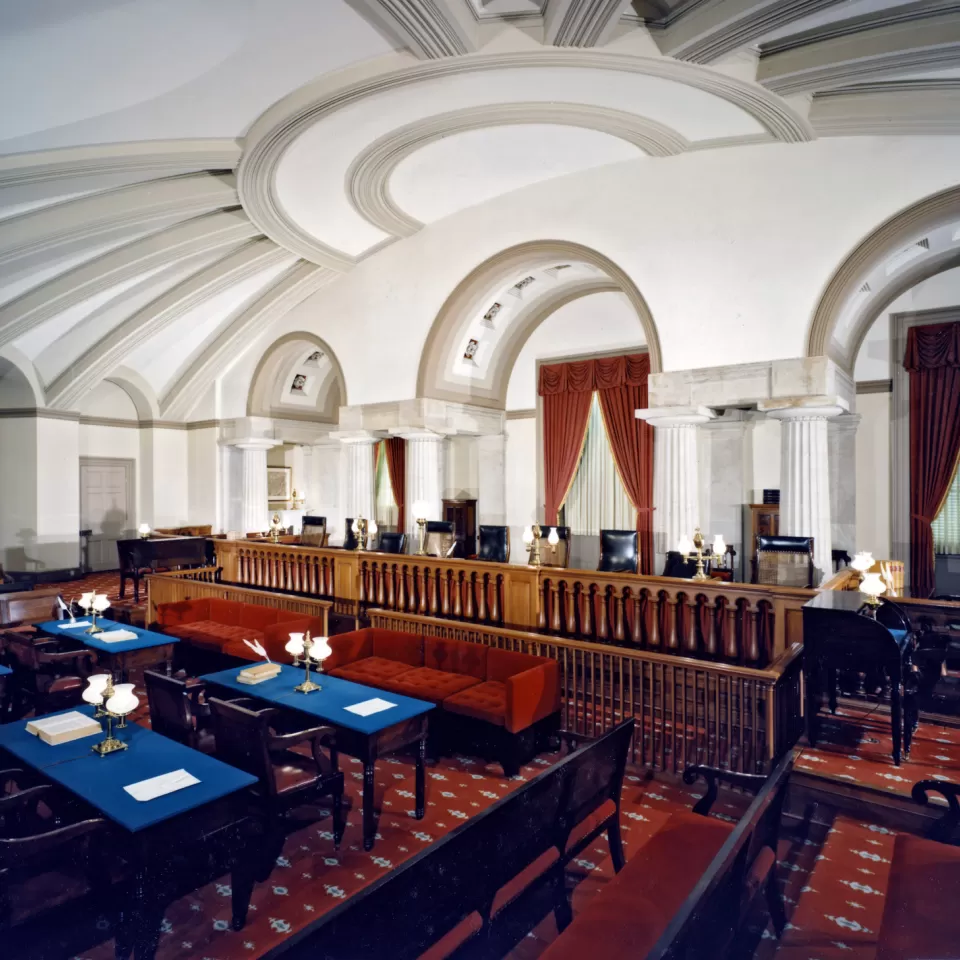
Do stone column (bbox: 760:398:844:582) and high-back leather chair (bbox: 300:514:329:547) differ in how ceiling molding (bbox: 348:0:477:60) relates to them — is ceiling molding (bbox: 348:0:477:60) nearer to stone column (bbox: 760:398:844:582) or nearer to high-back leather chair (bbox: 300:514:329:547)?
stone column (bbox: 760:398:844:582)

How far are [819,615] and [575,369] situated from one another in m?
8.68

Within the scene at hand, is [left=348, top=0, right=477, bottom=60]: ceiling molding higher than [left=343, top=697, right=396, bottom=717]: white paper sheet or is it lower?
higher

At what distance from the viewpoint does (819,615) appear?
4.34 meters

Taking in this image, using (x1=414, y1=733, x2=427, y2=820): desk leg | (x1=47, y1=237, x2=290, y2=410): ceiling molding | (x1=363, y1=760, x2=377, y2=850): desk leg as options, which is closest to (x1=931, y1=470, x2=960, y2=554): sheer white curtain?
(x1=414, y1=733, x2=427, y2=820): desk leg

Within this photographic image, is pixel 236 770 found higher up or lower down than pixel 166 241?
lower down

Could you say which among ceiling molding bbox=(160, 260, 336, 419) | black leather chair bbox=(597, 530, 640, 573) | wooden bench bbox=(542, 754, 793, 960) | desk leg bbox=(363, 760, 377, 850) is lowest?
desk leg bbox=(363, 760, 377, 850)

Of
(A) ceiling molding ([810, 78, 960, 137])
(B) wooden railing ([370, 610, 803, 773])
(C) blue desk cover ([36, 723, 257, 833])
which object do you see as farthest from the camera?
(A) ceiling molding ([810, 78, 960, 137])

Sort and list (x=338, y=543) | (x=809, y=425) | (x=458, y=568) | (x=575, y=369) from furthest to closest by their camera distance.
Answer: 1. (x=338, y=543)
2. (x=575, y=369)
3. (x=809, y=425)
4. (x=458, y=568)

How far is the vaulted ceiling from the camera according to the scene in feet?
16.3

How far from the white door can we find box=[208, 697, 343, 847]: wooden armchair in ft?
41.1

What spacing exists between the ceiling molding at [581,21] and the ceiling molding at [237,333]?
7.08 metres

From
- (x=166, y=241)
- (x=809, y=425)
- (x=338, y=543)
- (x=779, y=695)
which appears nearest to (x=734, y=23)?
(x=809, y=425)

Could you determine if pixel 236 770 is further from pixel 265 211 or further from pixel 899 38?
pixel 265 211

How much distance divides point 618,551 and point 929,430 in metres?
5.06
